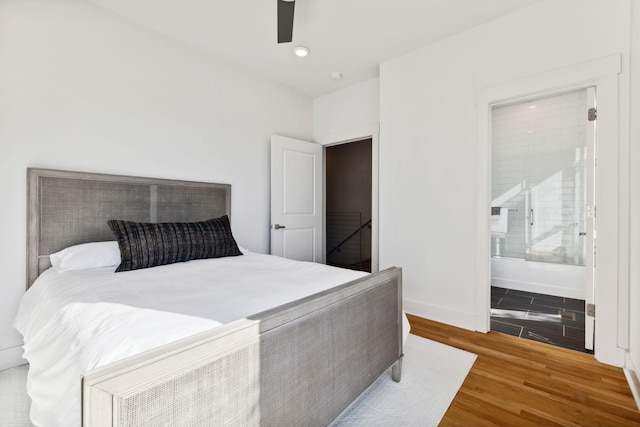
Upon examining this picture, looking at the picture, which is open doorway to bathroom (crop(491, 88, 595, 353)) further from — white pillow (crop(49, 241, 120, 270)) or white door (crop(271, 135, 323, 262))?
white pillow (crop(49, 241, 120, 270))

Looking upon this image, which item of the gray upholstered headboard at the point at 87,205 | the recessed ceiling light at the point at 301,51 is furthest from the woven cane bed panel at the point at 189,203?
the recessed ceiling light at the point at 301,51

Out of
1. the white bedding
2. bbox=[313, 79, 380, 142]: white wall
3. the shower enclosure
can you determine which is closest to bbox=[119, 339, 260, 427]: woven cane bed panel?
the white bedding

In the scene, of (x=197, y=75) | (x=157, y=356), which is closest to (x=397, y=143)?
(x=197, y=75)

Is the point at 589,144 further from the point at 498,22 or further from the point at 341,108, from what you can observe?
the point at 341,108

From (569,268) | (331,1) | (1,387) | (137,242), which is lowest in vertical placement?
(1,387)

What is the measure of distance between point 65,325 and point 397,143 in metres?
3.06

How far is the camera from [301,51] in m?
3.07

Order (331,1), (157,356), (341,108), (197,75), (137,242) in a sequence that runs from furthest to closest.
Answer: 1. (341,108)
2. (197,75)
3. (331,1)
4. (137,242)
5. (157,356)

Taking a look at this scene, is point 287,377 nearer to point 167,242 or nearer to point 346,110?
point 167,242

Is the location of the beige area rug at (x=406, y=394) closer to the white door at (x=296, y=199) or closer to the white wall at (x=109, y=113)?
the white wall at (x=109, y=113)

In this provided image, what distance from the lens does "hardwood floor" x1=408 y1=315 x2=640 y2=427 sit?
1.55 metres

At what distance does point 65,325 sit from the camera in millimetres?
1188

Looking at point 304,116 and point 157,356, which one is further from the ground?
point 304,116

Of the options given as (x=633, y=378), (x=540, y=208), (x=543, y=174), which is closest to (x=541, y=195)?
(x=540, y=208)
